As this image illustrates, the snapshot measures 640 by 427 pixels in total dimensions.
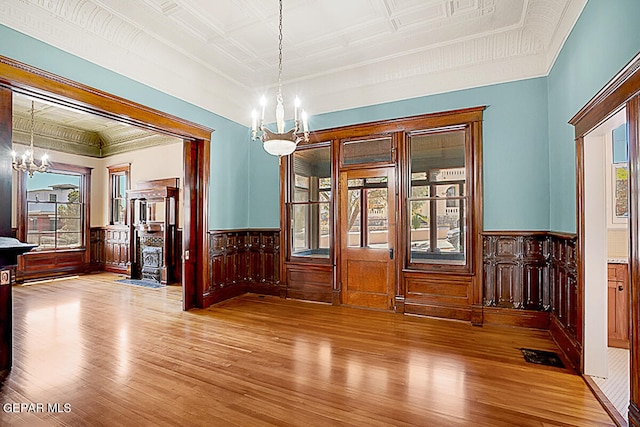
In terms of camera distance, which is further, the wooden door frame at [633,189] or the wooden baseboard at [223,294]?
the wooden baseboard at [223,294]

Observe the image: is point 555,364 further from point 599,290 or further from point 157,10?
point 157,10

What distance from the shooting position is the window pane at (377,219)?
4.96m

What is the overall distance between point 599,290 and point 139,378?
13.8 feet

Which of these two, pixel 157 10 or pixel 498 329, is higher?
pixel 157 10

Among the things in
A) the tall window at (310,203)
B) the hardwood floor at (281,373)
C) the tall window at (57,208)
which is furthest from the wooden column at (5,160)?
the tall window at (57,208)

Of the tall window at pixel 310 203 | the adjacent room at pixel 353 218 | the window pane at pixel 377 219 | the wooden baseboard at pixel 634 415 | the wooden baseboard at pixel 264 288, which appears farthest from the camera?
the wooden baseboard at pixel 264 288

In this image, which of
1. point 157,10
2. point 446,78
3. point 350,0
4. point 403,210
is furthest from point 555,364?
point 157,10

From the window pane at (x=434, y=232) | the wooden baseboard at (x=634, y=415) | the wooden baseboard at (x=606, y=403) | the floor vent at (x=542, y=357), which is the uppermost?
the window pane at (x=434, y=232)

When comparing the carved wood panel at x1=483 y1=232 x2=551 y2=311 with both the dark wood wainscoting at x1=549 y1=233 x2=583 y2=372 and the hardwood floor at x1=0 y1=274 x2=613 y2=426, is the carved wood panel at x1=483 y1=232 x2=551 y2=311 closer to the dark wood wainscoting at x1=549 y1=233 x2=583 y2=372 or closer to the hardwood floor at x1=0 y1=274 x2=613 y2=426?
the dark wood wainscoting at x1=549 y1=233 x2=583 y2=372

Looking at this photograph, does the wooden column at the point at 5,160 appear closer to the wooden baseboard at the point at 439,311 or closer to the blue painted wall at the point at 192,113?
the blue painted wall at the point at 192,113

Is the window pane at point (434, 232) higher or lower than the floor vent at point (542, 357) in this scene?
higher

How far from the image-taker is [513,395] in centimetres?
251

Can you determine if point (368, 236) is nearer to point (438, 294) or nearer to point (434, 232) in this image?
point (434, 232)

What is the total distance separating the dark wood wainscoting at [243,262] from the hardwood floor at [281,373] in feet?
2.99
